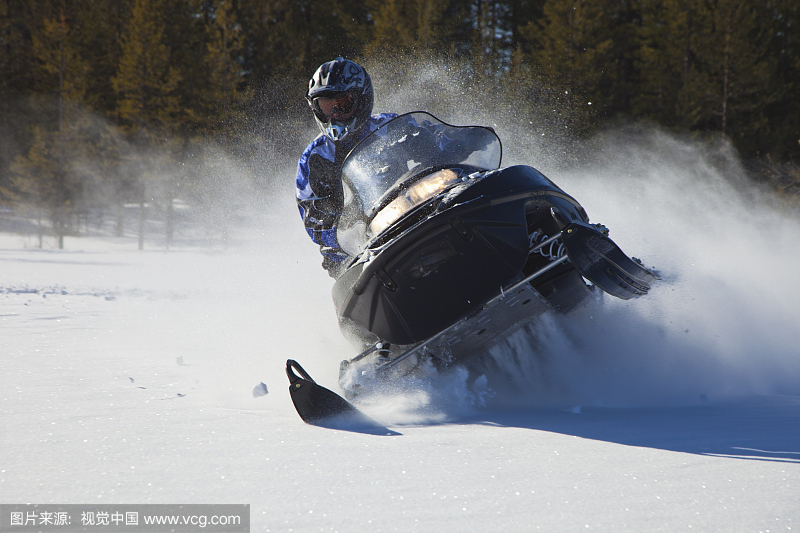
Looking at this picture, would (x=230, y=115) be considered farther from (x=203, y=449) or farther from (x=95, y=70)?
(x=203, y=449)

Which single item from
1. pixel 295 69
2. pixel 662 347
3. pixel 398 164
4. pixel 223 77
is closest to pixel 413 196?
pixel 398 164

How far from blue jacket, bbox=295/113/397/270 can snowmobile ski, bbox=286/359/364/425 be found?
4.65ft

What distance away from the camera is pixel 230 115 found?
2212cm

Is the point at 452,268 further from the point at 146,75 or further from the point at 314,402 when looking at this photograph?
the point at 146,75

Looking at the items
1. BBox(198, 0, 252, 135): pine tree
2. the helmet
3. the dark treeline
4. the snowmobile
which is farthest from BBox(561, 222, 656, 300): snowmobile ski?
BBox(198, 0, 252, 135): pine tree

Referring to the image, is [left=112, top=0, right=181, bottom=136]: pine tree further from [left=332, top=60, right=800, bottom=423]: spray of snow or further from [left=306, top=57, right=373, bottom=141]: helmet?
[left=332, top=60, right=800, bottom=423]: spray of snow

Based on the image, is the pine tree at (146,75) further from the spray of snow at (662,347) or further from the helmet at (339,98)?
the spray of snow at (662,347)

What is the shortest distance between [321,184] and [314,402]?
6.09 feet

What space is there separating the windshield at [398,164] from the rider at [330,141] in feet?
1.35

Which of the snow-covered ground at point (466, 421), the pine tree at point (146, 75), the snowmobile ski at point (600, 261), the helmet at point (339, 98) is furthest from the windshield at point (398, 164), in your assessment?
the pine tree at point (146, 75)

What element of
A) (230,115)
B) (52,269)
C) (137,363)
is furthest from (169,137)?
(137,363)

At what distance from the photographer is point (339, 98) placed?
3.88m

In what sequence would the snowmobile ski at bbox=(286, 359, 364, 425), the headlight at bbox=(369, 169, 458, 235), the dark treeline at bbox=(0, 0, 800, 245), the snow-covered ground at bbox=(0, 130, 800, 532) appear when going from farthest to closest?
the dark treeline at bbox=(0, 0, 800, 245), the headlight at bbox=(369, 169, 458, 235), the snowmobile ski at bbox=(286, 359, 364, 425), the snow-covered ground at bbox=(0, 130, 800, 532)

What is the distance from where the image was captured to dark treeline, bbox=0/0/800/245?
21.2 meters
